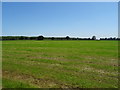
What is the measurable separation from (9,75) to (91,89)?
5223 millimetres

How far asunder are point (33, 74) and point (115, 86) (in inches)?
199

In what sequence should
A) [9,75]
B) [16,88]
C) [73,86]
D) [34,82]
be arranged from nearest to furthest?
[16,88]
[73,86]
[34,82]
[9,75]

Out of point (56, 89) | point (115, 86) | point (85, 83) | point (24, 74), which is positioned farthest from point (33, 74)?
point (115, 86)

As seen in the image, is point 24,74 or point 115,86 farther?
point 24,74

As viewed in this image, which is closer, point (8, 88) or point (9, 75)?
point (8, 88)

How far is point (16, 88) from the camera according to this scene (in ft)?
22.9

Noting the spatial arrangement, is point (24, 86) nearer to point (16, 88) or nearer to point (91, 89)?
point (16, 88)

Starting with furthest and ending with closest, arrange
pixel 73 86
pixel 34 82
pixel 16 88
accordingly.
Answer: pixel 34 82, pixel 73 86, pixel 16 88

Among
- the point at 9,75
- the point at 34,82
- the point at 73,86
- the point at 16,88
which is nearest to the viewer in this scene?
the point at 16,88

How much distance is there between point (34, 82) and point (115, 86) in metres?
4.38

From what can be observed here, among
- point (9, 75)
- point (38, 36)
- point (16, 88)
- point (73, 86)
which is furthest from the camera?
point (38, 36)

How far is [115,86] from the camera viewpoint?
25.6 feet

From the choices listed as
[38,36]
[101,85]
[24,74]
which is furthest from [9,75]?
[38,36]

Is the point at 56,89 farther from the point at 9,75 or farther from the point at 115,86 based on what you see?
the point at 9,75
